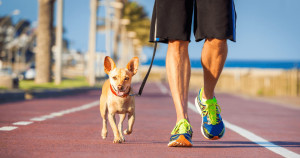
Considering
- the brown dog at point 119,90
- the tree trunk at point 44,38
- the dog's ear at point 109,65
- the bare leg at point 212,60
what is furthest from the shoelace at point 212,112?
the tree trunk at point 44,38

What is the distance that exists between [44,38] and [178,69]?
85.5ft

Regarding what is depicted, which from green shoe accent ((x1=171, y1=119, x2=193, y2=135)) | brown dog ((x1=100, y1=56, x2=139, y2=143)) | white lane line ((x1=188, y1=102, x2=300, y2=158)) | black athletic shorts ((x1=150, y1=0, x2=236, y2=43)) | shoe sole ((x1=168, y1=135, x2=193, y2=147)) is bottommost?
white lane line ((x1=188, y1=102, x2=300, y2=158))

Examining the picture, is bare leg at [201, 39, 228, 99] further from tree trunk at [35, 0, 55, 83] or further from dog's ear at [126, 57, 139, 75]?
tree trunk at [35, 0, 55, 83]

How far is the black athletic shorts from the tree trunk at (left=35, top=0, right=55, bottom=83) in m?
26.1

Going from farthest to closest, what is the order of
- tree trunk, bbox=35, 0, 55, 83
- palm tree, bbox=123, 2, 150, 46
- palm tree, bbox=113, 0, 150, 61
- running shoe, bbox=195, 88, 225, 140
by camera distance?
1. palm tree, bbox=123, 2, 150, 46
2. palm tree, bbox=113, 0, 150, 61
3. tree trunk, bbox=35, 0, 55, 83
4. running shoe, bbox=195, 88, 225, 140

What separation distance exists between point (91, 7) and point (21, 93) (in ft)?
95.9

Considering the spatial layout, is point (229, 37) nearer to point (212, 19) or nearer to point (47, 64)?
point (212, 19)

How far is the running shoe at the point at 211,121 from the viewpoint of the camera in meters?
5.79

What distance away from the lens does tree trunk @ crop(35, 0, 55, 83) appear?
31250 mm

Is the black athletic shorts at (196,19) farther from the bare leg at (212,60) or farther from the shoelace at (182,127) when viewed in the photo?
the shoelace at (182,127)

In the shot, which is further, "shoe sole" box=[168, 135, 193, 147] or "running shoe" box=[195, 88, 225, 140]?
"running shoe" box=[195, 88, 225, 140]

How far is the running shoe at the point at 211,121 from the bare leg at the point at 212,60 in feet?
0.37

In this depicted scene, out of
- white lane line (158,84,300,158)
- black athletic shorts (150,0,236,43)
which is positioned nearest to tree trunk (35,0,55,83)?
white lane line (158,84,300,158)

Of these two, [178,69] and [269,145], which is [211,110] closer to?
[178,69]
